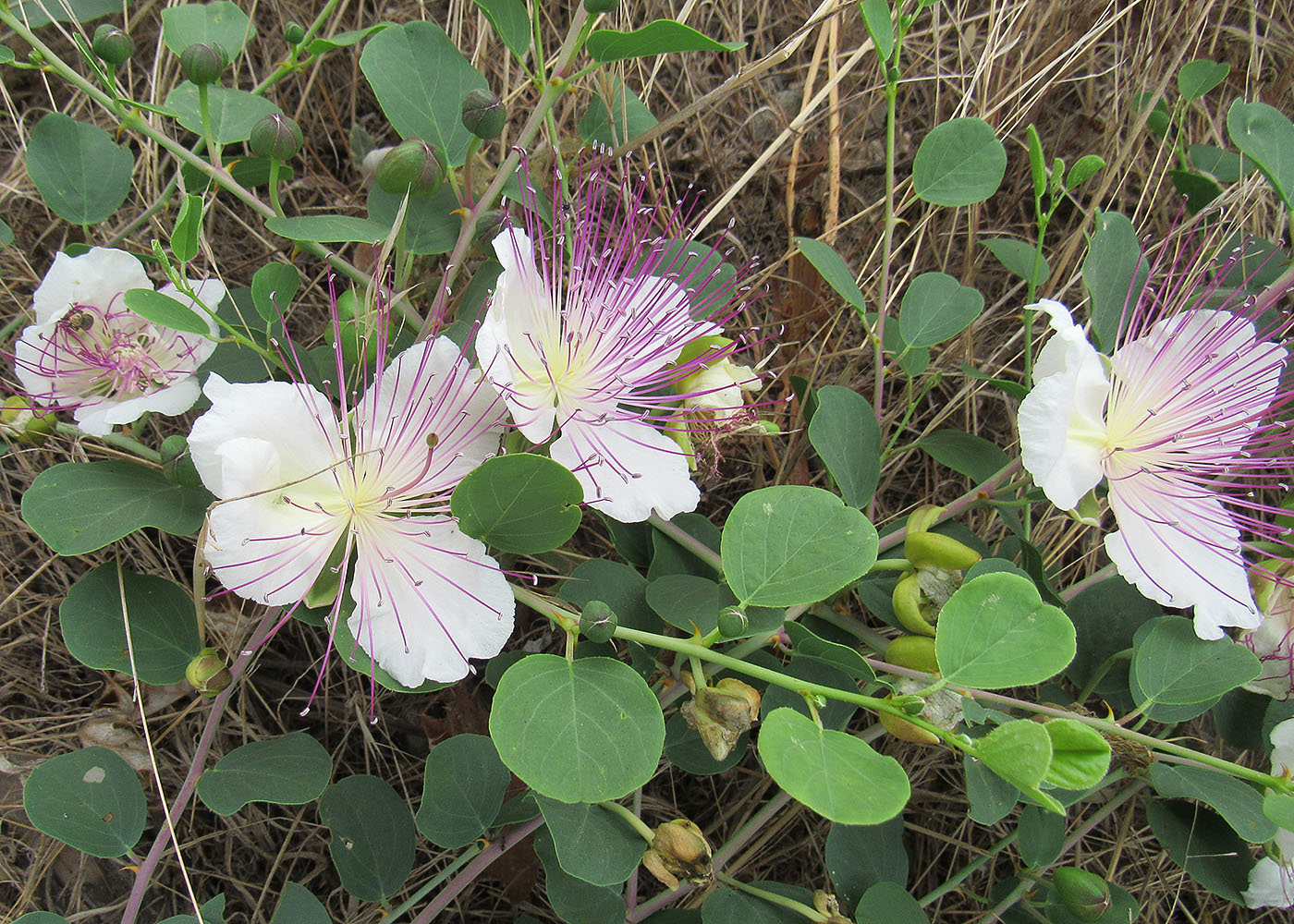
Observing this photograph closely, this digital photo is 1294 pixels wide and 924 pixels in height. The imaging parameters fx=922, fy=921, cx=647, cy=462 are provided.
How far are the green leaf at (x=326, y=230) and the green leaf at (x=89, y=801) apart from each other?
753 mm

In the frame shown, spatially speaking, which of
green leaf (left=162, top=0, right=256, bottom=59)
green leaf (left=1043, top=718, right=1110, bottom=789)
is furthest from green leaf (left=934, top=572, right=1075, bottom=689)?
green leaf (left=162, top=0, right=256, bottom=59)

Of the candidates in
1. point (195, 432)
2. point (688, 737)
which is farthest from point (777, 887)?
point (195, 432)

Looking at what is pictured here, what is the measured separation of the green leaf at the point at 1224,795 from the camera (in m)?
1.18

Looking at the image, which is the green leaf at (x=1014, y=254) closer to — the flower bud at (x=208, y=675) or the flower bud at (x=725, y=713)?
the flower bud at (x=725, y=713)

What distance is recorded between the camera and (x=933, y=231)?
72.0 inches

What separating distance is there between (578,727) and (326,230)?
2.29 ft

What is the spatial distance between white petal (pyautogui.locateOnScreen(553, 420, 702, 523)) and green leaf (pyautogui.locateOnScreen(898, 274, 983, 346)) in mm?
464

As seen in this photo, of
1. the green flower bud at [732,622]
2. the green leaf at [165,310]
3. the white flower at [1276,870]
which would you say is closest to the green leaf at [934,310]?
the green flower bud at [732,622]

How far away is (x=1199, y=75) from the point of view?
1.67 meters

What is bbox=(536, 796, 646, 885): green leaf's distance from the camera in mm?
1071

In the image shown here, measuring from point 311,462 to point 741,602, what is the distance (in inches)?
20.7

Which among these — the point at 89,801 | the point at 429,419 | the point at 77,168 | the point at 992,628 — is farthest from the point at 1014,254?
the point at 89,801

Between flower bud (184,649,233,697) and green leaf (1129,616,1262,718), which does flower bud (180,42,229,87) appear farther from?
green leaf (1129,616,1262,718)

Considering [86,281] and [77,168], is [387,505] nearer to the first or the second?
[86,281]
